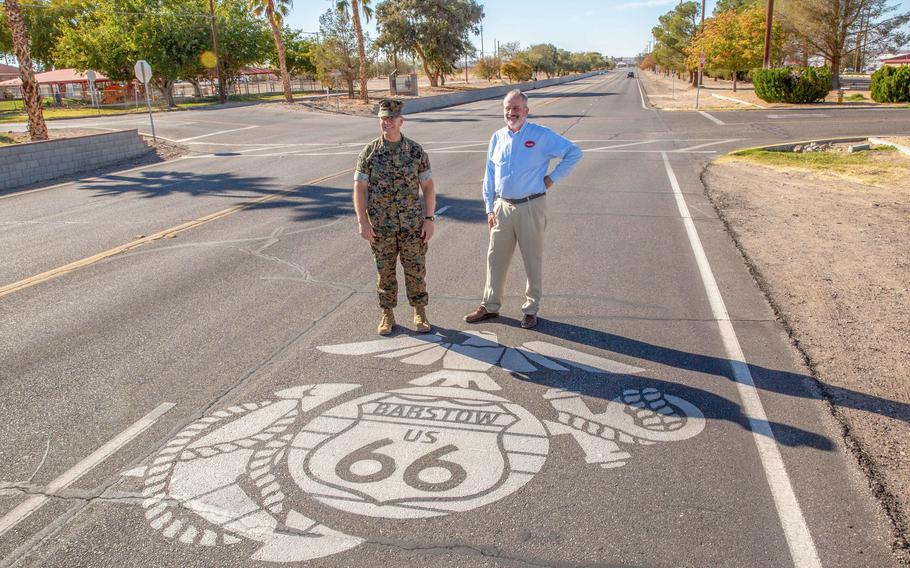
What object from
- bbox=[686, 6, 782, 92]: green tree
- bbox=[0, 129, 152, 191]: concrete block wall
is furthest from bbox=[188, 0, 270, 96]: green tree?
bbox=[0, 129, 152, 191]: concrete block wall

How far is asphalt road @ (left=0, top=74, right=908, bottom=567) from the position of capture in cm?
327

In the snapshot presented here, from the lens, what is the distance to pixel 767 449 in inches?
156

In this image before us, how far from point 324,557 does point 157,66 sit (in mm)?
50628


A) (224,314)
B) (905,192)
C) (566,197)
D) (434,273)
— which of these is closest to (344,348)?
(224,314)

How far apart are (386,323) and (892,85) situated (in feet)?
114

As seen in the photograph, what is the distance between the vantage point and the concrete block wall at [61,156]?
1516 cm

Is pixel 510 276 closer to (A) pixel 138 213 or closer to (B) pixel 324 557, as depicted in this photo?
(B) pixel 324 557

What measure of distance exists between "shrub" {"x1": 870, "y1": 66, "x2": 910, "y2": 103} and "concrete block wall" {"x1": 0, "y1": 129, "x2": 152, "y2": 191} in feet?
105

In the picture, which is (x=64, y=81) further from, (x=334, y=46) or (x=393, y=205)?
(x=393, y=205)

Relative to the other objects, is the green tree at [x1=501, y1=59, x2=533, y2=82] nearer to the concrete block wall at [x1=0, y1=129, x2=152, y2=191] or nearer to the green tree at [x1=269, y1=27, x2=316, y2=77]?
the green tree at [x1=269, y1=27, x2=316, y2=77]

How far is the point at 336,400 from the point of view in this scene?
4.65 m

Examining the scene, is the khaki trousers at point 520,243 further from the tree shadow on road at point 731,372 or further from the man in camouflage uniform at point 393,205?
the man in camouflage uniform at point 393,205

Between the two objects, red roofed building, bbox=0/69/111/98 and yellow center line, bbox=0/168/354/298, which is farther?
red roofed building, bbox=0/69/111/98

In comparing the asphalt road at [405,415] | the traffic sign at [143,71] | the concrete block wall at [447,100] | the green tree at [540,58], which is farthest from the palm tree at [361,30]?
the green tree at [540,58]
